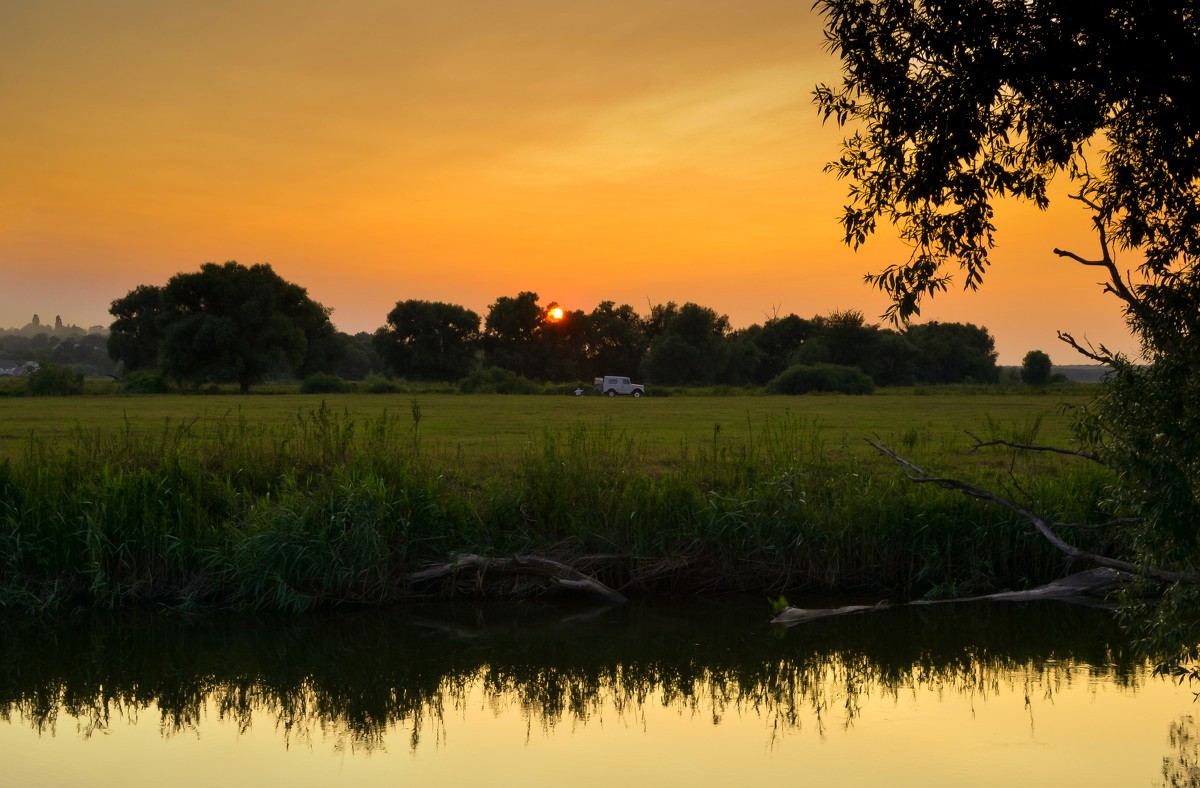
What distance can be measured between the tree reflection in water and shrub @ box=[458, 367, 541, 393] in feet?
241

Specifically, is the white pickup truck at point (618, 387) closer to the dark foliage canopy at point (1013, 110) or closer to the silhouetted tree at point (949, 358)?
the silhouetted tree at point (949, 358)

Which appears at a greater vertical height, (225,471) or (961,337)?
(961,337)

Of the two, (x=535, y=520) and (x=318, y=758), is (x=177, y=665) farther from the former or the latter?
(x=535, y=520)

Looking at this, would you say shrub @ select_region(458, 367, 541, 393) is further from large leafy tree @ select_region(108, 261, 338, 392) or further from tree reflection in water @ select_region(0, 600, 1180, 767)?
tree reflection in water @ select_region(0, 600, 1180, 767)

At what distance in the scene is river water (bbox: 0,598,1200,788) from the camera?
29.1ft

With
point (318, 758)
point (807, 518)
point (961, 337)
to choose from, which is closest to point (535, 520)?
point (807, 518)

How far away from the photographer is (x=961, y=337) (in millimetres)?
138375

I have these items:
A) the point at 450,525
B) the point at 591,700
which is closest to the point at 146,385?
the point at 450,525

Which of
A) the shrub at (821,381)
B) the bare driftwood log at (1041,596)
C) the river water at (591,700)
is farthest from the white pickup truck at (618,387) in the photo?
the river water at (591,700)

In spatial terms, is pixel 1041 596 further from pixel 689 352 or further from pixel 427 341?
pixel 427 341

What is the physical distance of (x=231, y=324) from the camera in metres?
Answer: 83.1

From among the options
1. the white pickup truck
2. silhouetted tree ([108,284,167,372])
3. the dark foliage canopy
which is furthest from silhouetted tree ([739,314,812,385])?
the dark foliage canopy

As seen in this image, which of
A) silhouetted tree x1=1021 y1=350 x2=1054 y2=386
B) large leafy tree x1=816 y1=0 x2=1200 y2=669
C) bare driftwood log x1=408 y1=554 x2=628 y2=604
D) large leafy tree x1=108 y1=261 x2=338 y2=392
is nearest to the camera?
large leafy tree x1=816 y1=0 x2=1200 y2=669

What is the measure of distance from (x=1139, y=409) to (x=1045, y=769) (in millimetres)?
2981
